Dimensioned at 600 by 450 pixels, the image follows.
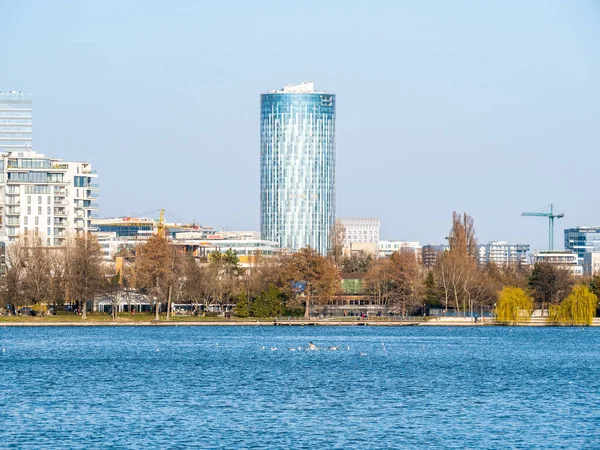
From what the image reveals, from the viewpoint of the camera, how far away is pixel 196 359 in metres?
78.9

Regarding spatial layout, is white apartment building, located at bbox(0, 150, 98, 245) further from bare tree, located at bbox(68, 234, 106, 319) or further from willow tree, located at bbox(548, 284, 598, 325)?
willow tree, located at bbox(548, 284, 598, 325)

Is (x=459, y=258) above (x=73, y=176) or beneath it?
beneath

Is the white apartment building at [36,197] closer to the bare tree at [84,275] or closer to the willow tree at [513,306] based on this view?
the bare tree at [84,275]

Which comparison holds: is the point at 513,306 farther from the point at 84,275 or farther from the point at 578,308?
the point at 84,275

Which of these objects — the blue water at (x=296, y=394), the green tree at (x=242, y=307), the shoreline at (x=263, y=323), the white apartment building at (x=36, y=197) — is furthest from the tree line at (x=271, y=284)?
the blue water at (x=296, y=394)

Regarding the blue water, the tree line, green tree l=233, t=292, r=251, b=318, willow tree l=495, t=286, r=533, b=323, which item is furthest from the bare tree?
willow tree l=495, t=286, r=533, b=323

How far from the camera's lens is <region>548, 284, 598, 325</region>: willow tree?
4968 inches

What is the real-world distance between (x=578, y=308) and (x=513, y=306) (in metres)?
6.38

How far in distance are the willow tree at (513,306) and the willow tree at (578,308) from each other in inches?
118

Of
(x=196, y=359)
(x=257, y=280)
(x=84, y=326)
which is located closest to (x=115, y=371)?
(x=196, y=359)

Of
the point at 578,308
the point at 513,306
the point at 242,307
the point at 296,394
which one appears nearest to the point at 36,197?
the point at 242,307

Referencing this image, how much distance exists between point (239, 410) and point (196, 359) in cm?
2864

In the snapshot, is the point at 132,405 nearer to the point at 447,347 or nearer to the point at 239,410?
the point at 239,410

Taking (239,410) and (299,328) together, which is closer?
(239,410)
